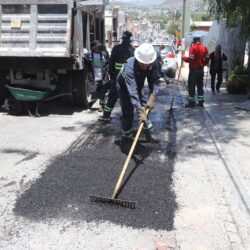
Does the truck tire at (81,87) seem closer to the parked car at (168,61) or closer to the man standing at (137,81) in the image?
the man standing at (137,81)

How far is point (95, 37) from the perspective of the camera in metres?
12.1

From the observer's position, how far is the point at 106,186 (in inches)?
216

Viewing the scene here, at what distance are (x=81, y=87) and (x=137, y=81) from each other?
383 centimetres

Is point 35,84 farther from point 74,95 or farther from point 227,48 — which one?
point 227,48

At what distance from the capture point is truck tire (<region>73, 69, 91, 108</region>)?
10398 millimetres

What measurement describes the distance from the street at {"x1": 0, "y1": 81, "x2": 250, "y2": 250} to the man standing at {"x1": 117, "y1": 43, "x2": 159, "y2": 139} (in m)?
0.60

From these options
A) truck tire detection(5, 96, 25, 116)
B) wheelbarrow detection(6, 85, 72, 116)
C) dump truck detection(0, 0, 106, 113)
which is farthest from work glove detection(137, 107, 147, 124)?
truck tire detection(5, 96, 25, 116)

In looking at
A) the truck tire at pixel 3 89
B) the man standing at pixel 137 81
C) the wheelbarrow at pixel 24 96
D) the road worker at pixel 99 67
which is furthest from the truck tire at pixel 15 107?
the man standing at pixel 137 81

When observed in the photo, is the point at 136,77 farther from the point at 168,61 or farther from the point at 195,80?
the point at 168,61

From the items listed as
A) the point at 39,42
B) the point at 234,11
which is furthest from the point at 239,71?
the point at 39,42

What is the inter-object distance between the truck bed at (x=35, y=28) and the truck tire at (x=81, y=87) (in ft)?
3.85

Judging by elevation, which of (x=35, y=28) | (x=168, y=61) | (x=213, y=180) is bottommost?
(x=213, y=180)

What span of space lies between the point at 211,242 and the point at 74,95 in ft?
Result: 22.7

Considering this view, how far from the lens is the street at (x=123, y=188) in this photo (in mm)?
4332
